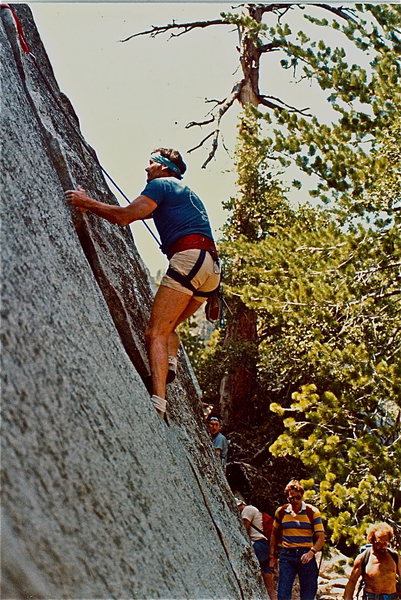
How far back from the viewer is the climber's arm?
4.42m

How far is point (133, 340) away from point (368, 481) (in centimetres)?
537

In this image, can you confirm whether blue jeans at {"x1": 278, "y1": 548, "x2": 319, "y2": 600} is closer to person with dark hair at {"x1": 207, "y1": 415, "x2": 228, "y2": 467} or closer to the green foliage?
person with dark hair at {"x1": 207, "y1": 415, "x2": 228, "y2": 467}

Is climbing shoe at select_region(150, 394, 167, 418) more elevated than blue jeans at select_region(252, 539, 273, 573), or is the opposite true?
climbing shoe at select_region(150, 394, 167, 418)

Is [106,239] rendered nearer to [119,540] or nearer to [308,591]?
[119,540]

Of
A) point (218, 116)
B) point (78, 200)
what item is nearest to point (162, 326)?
point (78, 200)

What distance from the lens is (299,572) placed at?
281 inches

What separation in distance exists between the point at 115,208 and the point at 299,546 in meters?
4.39

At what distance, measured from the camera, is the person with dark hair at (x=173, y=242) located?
16.0 feet

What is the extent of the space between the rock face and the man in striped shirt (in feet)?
7.13

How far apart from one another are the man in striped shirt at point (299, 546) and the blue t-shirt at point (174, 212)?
11.6 ft

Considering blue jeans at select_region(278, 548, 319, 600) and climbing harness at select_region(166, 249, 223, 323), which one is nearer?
climbing harness at select_region(166, 249, 223, 323)

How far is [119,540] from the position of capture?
2770mm

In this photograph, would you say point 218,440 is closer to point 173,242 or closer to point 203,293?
point 203,293

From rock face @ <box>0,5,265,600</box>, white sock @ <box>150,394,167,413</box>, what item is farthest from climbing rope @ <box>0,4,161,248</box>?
white sock @ <box>150,394,167,413</box>
